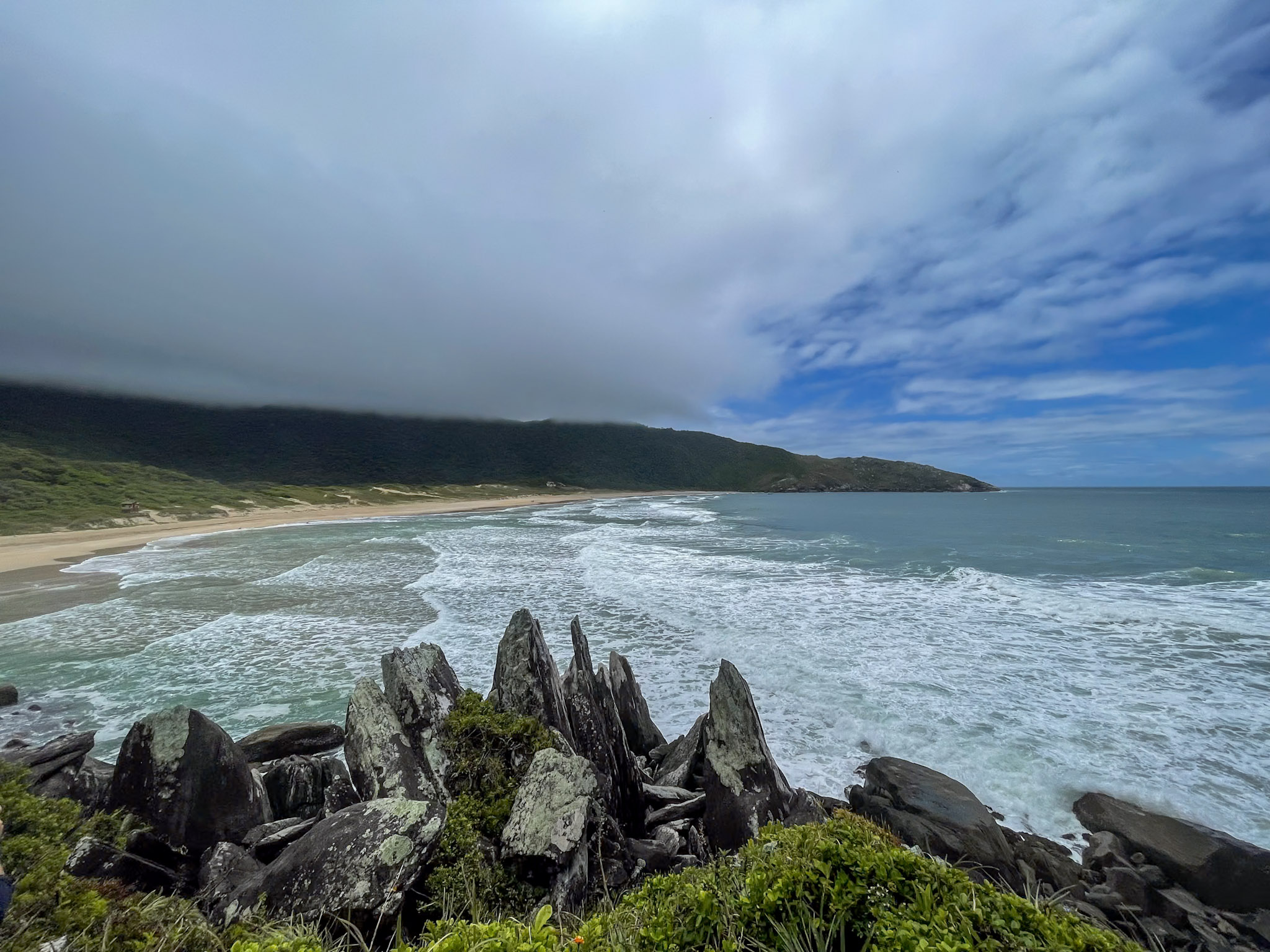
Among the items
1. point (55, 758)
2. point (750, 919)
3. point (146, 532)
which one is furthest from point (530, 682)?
point (146, 532)

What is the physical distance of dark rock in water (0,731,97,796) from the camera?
674cm

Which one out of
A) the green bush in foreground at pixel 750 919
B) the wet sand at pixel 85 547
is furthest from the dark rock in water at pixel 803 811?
the wet sand at pixel 85 547

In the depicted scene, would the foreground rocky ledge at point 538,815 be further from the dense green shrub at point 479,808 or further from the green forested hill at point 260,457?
the green forested hill at point 260,457

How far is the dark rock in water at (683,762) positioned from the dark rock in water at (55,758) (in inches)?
312

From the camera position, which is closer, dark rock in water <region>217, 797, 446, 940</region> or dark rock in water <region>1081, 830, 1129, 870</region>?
dark rock in water <region>217, 797, 446, 940</region>

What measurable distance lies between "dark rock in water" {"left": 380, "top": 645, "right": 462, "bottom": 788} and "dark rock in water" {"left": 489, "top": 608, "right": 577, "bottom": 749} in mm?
688

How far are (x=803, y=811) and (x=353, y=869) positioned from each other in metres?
4.90

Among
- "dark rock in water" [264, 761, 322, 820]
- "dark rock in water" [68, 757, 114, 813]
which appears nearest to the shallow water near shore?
"dark rock in water" [68, 757, 114, 813]

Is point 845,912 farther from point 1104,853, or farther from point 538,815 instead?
point 1104,853

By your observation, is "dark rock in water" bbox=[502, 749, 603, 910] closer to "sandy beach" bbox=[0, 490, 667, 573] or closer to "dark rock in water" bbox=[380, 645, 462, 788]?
"dark rock in water" bbox=[380, 645, 462, 788]

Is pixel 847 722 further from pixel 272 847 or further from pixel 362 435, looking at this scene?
pixel 362 435

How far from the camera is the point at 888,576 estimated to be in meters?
25.5

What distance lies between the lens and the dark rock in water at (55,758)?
6742 mm

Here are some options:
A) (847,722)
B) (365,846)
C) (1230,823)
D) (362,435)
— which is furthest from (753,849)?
(362,435)
